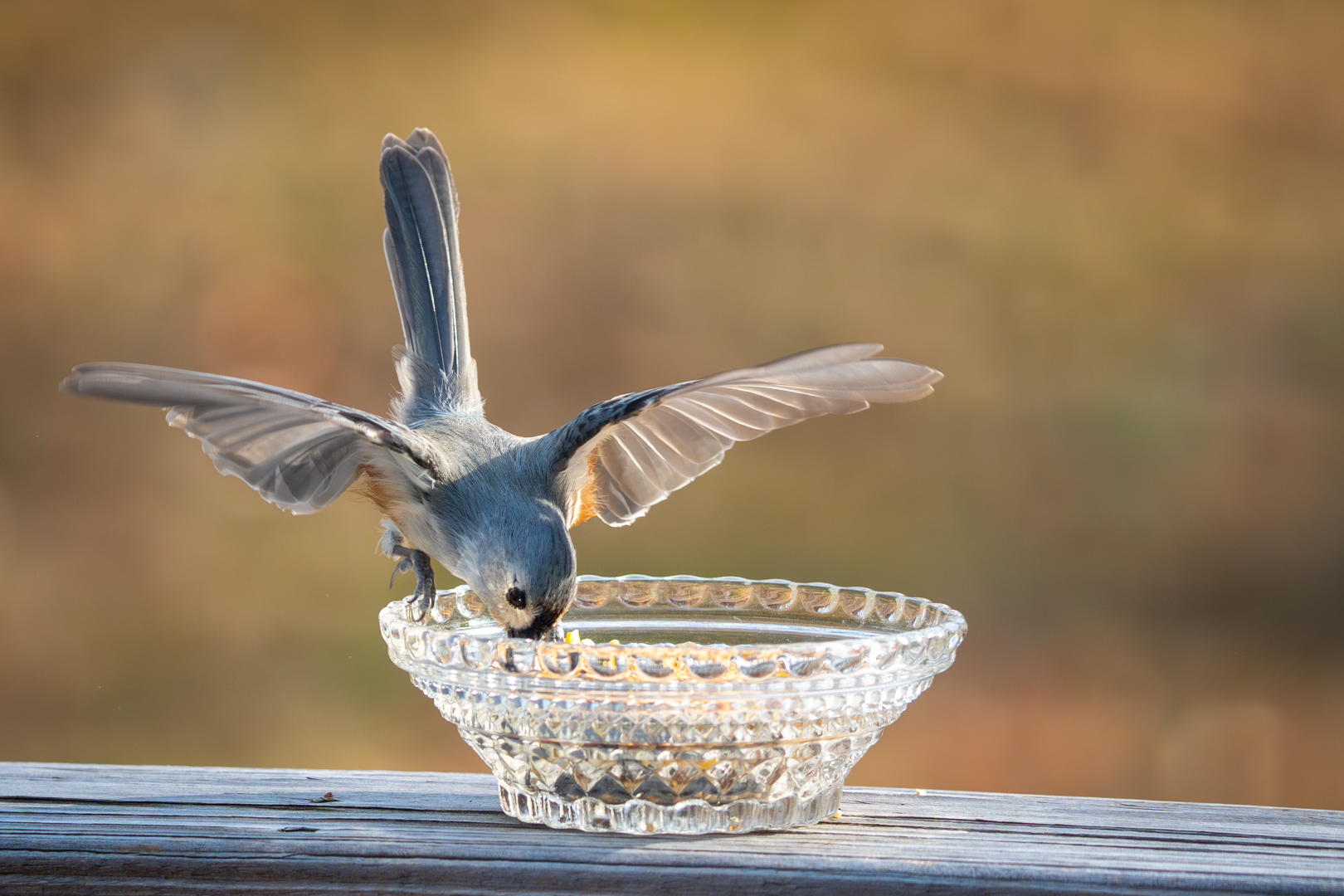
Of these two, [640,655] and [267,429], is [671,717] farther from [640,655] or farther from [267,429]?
[267,429]

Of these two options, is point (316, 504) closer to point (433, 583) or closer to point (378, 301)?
point (433, 583)

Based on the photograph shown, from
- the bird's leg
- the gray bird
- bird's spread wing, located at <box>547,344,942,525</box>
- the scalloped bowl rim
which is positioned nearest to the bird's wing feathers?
the gray bird

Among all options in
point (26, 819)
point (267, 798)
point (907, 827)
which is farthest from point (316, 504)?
point (907, 827)

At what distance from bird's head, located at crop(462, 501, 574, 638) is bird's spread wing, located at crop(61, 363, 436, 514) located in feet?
0.61

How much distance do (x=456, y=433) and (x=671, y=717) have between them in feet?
3.99

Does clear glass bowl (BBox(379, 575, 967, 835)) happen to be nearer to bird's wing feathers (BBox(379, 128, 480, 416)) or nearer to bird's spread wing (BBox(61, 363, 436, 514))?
bird's spread wing (BBox(61, 363, 436, 514))

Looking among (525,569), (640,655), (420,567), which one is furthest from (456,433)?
(640,655)

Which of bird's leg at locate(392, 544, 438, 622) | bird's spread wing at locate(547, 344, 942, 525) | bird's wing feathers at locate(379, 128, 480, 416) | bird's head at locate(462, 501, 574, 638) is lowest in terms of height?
bird's leg at locate(392, 544, 438, 622)

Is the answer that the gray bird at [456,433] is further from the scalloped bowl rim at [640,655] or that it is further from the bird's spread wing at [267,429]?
the scalloped bowl rim at [640,655]

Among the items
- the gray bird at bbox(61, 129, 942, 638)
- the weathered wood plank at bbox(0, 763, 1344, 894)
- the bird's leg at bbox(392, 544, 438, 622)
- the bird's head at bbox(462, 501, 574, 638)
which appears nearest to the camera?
the weathered wood plank at bbox(0, 763, 1344, 894)

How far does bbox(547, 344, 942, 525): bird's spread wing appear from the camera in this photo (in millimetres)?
1670

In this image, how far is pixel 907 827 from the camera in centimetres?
144

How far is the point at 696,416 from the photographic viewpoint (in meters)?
2.10

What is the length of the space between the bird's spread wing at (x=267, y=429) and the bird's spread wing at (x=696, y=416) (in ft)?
1.13
